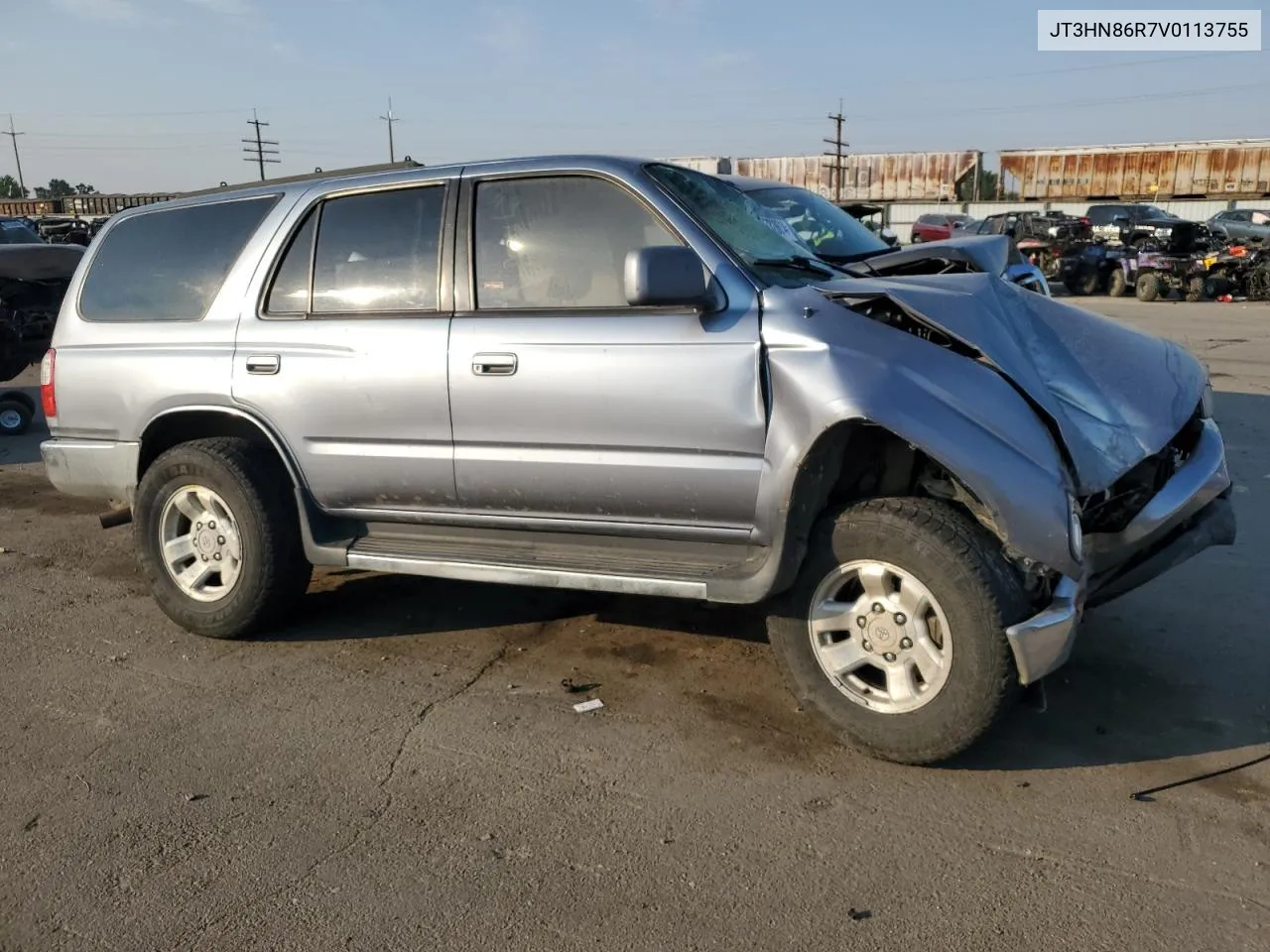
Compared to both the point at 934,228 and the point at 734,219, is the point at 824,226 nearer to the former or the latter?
the point at 734,219

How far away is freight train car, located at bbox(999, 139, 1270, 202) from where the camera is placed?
41938 mm

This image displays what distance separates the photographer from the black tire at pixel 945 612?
10.7 feet

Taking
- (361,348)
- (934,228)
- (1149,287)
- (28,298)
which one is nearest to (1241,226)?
(1149,287)

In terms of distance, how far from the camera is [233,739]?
3820 millimetres

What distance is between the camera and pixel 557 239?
409 cm

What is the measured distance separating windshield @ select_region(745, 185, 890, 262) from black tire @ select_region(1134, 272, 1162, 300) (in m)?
15.3

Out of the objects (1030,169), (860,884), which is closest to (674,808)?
(860,884)

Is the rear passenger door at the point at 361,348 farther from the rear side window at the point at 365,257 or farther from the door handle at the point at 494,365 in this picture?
the door handle at the point at 494,365

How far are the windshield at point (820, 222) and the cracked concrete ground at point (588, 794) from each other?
4.08 meters

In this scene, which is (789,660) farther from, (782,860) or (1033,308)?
(1033,308)

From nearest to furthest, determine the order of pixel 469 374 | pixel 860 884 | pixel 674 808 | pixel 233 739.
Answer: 1. pixel 860 884
2. pixel 674 808
3. pixel 233 739
4. pixel 469 374

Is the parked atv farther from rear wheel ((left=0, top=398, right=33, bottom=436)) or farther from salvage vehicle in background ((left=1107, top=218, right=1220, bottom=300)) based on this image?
salvage vehicle in background ((left=1107, top=218, right=1220, bottom=300))

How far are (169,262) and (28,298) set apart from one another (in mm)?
6999

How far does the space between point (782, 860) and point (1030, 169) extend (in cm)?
4862
